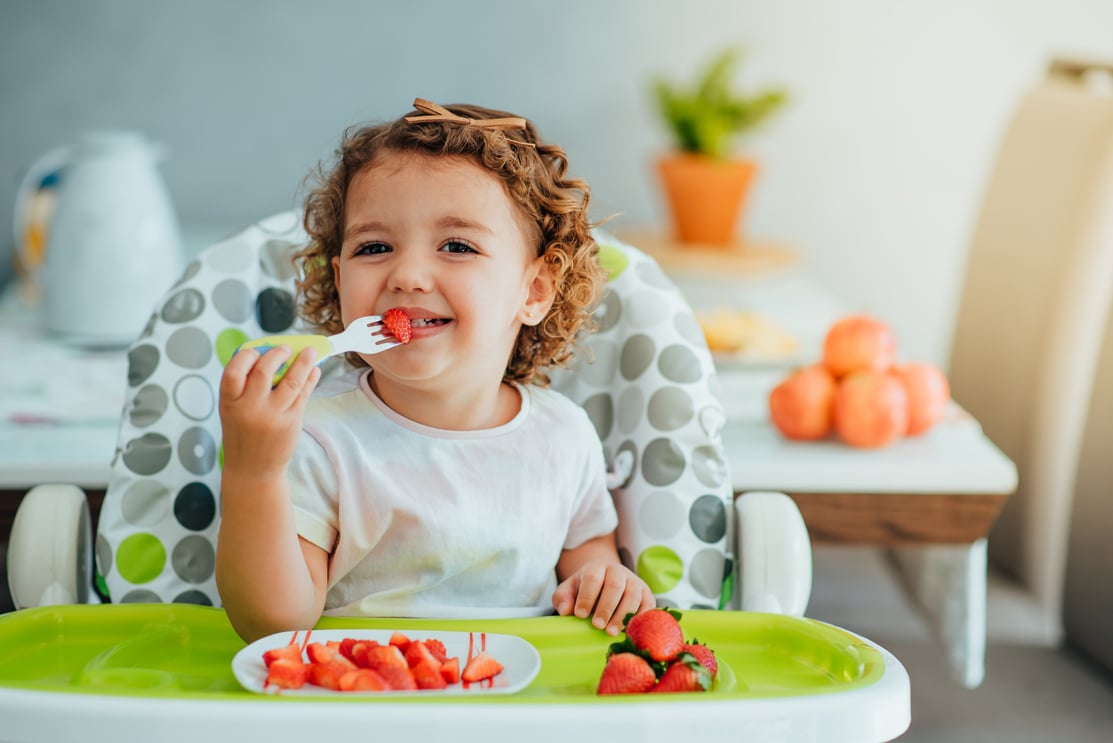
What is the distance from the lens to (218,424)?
1.16 meters

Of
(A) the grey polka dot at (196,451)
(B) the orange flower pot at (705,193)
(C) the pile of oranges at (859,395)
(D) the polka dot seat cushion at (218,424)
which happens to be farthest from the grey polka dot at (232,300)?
(B) the orange flower pot at (705,193)

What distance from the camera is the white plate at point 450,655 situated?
804mm

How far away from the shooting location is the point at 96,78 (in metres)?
2.44

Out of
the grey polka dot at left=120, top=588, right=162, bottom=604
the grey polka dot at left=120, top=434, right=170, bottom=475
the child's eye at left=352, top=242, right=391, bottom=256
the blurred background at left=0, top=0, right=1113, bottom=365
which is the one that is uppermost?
the blurred background at left=0, top=0, right=1113, bottom=365

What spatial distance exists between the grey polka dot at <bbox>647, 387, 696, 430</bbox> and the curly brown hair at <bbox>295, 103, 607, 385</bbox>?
0.31 ft

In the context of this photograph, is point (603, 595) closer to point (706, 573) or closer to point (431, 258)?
point (706, 573)

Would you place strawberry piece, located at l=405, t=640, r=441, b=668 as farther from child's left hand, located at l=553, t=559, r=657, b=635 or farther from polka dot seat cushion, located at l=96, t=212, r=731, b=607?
polka dot seat cushion, located at l=96, t=212, r=731, b=607

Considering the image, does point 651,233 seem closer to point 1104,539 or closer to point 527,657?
point 1104,539

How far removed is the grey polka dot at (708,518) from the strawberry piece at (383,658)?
399 mm

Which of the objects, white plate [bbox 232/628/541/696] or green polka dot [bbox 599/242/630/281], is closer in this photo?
white plate [bbox 232/628/541/696]

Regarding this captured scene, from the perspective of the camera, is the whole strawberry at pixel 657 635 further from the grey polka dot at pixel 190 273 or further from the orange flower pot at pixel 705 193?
the orange flower pot at pixel 705 193

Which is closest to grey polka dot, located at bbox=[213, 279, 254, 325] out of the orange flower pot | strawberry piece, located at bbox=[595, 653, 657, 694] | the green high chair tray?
the green high chair tray

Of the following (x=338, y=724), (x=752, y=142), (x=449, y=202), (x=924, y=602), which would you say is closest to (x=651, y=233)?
(x=752, y=142)

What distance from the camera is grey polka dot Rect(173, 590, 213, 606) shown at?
1.10 m
